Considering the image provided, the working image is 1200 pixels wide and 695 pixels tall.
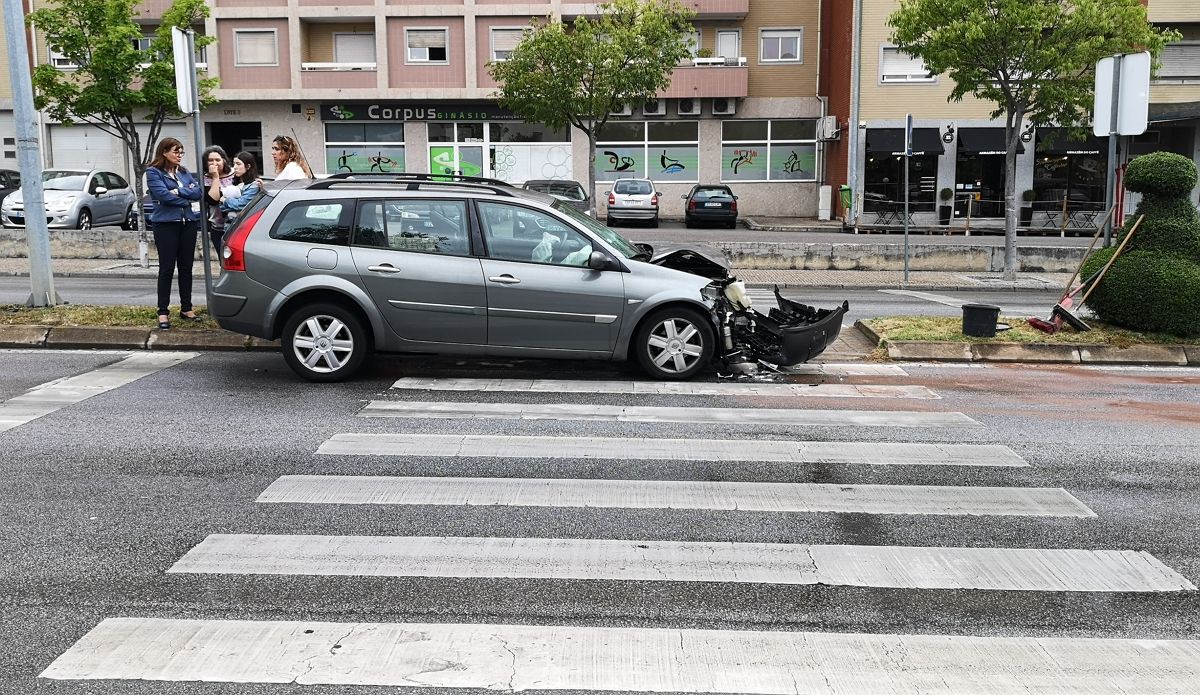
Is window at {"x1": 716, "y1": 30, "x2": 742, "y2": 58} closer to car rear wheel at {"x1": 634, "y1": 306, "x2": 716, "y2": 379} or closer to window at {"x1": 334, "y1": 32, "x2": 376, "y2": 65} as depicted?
window at {"x1": 334, "y1": 32, "x2": 376, "y2": 65}

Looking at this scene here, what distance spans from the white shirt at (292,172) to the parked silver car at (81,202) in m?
15.3

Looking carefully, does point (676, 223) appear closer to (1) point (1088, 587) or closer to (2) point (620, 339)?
(2) point (620, 339)

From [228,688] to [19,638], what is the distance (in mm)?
999

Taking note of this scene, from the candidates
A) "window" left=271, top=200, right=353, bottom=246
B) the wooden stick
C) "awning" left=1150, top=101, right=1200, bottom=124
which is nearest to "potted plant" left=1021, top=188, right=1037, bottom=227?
"awning" left=1150, top=101, right=1200, bottom=124

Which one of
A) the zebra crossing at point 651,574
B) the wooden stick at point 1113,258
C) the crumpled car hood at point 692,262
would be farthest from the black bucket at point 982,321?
the zebra crossing at point 651,574

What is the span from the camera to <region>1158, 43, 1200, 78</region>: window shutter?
35.5m

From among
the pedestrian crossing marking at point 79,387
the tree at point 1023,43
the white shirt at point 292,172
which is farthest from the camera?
the tree at point 1023,43

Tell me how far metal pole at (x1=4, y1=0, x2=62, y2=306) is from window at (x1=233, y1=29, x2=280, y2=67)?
27457 millimetres

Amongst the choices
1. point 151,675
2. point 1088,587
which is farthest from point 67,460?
point 1088,587

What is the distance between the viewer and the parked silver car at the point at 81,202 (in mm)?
24719

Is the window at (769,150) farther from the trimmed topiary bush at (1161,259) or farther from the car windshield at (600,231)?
the car windshield at (600,231)

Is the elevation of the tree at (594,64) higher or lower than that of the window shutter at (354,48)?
lower

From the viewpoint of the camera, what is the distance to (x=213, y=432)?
723 centimetres

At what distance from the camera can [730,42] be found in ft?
129
